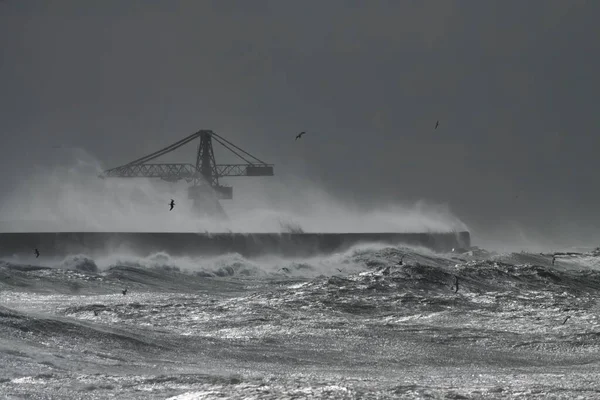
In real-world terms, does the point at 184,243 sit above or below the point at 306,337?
above

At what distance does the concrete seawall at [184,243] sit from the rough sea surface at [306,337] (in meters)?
15.8

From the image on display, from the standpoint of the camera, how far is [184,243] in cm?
5409

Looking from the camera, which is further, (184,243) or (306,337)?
(184,243)

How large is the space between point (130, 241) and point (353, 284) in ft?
93.0

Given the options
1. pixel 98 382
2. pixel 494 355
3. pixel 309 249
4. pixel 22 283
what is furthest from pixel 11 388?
pixel 309 249

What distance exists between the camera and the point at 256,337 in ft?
59.7

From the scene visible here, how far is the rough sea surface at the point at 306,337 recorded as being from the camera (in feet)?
41.9

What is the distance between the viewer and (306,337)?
18328mm

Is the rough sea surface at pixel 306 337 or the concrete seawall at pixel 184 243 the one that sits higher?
the concrete seawall at pixel 184 243

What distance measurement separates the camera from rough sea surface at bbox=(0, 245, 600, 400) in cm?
1277

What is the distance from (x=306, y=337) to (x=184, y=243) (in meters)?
36.5

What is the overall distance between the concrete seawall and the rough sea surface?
624 inches

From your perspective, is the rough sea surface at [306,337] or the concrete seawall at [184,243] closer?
the rough sea surface at [306,337]

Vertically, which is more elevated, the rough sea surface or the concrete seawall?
the concrete seawall
